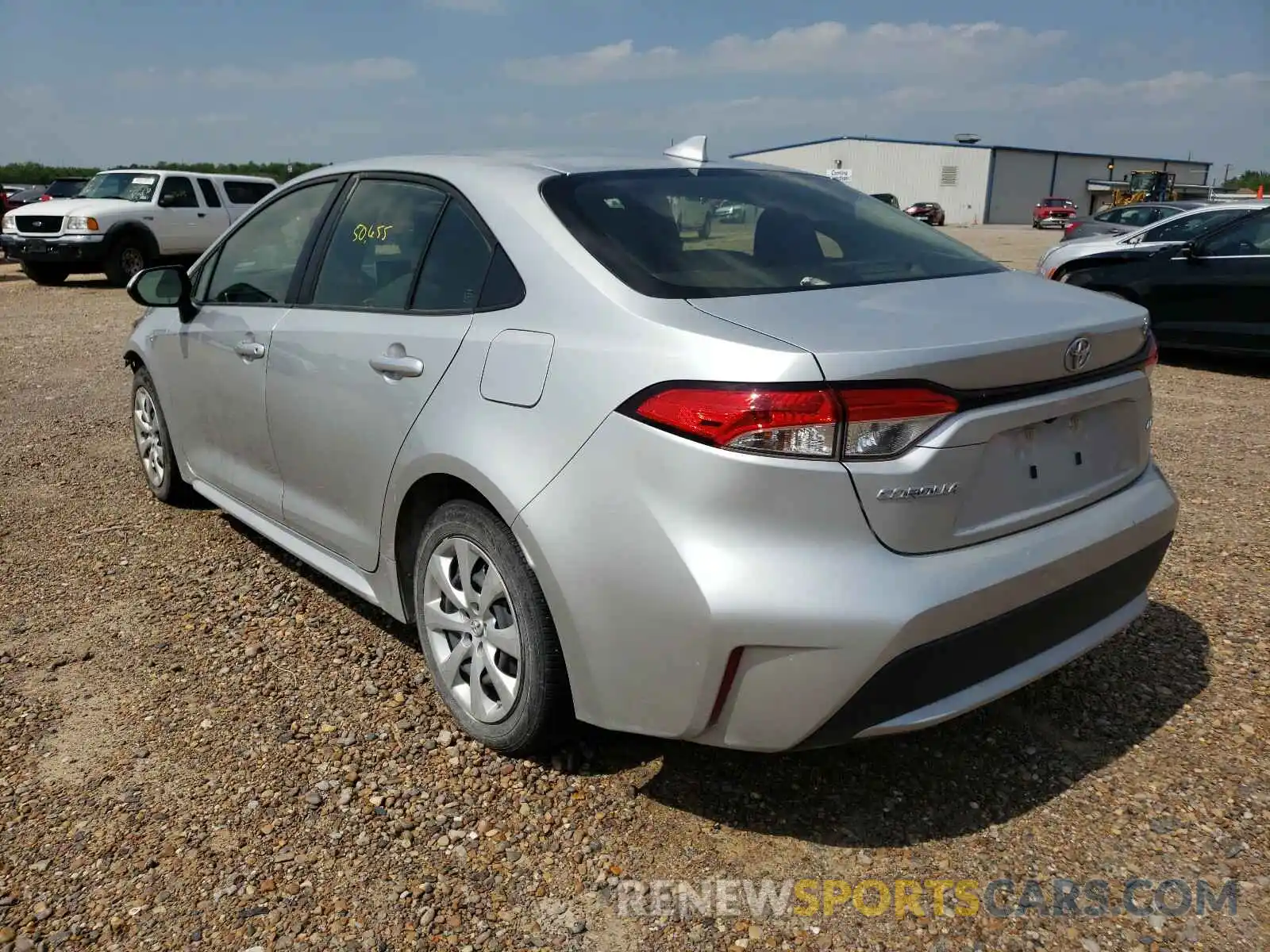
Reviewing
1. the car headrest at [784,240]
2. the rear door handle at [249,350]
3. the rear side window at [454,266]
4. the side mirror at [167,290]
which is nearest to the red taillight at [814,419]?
the car headrest at [784,240]

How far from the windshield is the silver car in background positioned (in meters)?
13.9

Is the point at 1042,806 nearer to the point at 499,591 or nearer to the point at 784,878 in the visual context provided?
the point at 784,878

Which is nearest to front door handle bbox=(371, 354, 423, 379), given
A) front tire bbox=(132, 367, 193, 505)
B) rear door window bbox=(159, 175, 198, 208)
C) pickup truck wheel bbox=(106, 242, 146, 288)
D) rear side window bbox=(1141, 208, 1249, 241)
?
front tire bbox=(132, 367, 193, 505)

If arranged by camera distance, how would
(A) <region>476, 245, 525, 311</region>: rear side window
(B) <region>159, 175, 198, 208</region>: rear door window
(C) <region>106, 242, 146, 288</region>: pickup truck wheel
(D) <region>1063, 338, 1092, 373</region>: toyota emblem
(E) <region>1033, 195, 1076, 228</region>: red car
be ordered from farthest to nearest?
(E) <region>1033, 195, 1076, 228</region>: red car
(B) <region>159, 175, 198, 208</region>: rear door window
(C) <region>106, 242, 146, 288</region>: pickup truck wheel
(A) <region>476, 245, 525, 311</region>: rear side window
(D) <region>1063, 338, 1092, 373</region>: toyota emblem

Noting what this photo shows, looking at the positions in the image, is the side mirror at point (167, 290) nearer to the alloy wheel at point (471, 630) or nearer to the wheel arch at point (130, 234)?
the alloy wheel at point (471, 630)

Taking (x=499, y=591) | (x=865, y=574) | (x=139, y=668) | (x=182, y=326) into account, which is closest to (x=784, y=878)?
(x=865, y=574)

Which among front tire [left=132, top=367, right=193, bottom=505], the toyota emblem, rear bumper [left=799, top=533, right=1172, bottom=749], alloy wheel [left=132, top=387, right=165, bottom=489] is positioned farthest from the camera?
alloy wheel [left=132, top=387, right=165, bottom=489]

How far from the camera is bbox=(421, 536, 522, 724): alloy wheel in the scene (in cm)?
260

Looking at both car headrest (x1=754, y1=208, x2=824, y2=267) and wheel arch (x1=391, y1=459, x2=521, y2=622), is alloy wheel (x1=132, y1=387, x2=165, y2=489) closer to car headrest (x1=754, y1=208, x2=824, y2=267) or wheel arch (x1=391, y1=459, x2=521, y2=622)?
wheel arch (x1=391, y1=459, x2=521, y2=622)

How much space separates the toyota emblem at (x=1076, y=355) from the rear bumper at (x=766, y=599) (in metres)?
0.36

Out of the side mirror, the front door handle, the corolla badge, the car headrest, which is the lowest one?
the corolla badge

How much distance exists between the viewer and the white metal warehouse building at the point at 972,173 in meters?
63.2

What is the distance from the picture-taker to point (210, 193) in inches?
675

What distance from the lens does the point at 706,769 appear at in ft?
9.05
